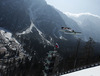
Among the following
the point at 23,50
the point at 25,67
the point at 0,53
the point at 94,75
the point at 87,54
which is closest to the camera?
the point at 94,75

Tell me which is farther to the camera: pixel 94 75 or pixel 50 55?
pixel 50 55

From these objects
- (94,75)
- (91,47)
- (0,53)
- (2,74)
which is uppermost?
(94,75)

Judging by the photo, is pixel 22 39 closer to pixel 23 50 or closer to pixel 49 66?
pixel 23 50

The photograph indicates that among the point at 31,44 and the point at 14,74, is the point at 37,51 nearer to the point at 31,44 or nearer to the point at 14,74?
the point at 31,44

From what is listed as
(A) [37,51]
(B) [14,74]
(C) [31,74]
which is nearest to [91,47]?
(C) [31,74]

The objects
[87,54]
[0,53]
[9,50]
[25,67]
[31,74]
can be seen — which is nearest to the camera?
[87,54]

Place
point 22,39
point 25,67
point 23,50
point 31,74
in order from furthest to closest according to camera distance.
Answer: point 22,39, point 23,50, point 25,67, point 31,74

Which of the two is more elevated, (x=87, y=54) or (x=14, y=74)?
(x=87, y=54)

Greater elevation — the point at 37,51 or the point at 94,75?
the point at 94,75

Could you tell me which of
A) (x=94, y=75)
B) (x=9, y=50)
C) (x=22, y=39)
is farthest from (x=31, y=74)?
(x=22, y=39)
